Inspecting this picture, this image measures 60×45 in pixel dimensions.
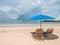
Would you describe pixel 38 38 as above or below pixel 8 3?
below

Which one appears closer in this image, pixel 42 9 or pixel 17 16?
pixel 42 9

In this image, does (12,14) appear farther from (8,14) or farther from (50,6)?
Result: (50,6)

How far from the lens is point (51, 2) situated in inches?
1125

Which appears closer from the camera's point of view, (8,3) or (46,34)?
(46,34)

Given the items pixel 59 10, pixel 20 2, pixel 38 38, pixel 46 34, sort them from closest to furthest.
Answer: pixel 38 38 < pixel 46 34 < pixel 20 2 < pixel 59 10

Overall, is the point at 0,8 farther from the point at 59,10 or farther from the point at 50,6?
the point at 59,10

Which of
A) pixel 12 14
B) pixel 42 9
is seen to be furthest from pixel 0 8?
pixel 42 9

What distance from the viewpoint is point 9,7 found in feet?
92.6

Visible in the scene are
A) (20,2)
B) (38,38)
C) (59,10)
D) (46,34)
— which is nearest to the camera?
(38,38)

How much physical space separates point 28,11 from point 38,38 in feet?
71.5

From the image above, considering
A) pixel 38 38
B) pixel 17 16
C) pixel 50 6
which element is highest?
pixel 50 6

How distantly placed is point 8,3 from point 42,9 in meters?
6.96

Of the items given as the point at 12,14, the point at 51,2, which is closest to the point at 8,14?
the point at 12,14

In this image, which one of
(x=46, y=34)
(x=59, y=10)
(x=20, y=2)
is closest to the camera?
(x=46, y=34)
